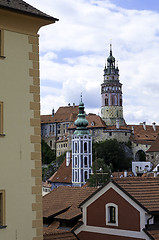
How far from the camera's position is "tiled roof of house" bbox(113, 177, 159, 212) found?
598 inches

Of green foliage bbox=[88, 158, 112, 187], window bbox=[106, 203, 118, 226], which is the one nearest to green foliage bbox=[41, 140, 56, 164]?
green foliage bbox=[88, 158, 112, 187]

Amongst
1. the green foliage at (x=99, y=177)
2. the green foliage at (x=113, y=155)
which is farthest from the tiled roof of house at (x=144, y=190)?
the green foliage at (x=113, y=155)

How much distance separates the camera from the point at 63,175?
4109 inches

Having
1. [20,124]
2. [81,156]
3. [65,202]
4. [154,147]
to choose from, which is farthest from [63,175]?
[20,124]

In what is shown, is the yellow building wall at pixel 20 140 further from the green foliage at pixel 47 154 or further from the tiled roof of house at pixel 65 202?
the green foliage at pixel 47 154

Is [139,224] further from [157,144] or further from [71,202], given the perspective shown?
[157,144]

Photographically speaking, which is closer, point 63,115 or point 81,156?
point 81,156

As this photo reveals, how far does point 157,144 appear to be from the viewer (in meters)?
119

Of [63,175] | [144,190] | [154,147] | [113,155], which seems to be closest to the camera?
[144,190]

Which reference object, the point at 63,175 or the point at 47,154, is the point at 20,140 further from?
the point at 47,154

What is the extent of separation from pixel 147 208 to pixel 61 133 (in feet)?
447

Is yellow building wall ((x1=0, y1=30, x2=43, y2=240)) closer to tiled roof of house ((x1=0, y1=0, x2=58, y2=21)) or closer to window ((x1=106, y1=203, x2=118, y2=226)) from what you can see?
tiled roof of house ((x1=0, y1=0, x2=58, y2=21))

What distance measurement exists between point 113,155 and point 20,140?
341 ft

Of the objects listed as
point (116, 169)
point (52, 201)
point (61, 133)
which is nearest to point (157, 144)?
point (116, 169)
